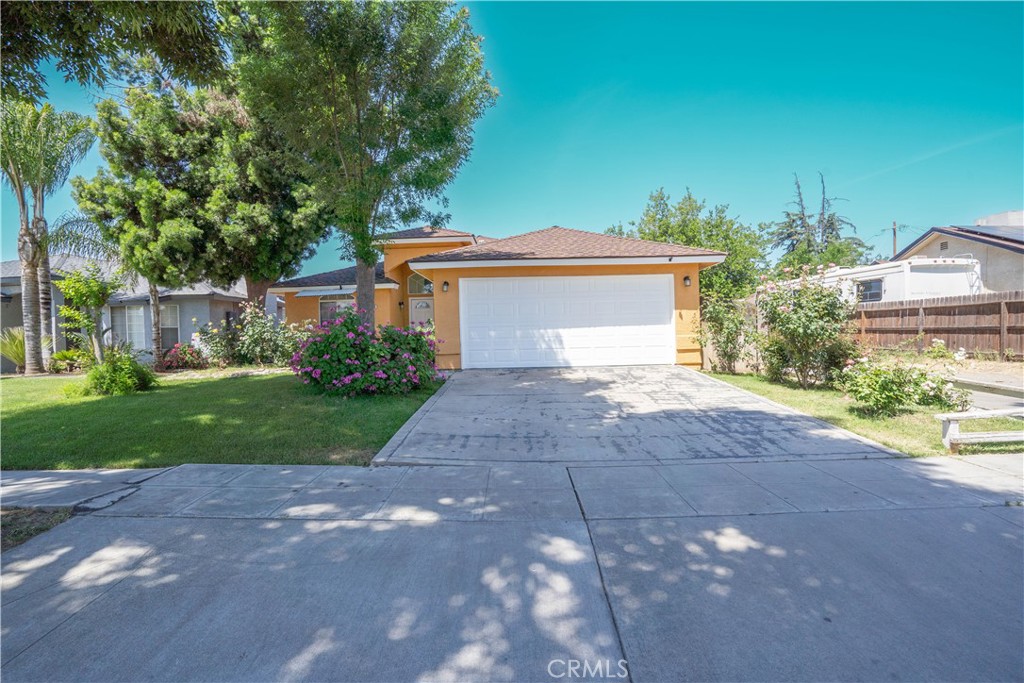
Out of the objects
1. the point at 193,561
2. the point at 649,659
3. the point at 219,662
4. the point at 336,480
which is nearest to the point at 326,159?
the point at 336,480

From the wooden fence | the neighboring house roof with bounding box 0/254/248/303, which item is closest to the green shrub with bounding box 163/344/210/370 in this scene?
the neighboring house roof with bounding box 0/254/248/303

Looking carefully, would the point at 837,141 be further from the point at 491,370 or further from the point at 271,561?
the point at 271,561

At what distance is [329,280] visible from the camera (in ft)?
56.6

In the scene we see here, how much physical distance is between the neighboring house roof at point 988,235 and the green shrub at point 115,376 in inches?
975

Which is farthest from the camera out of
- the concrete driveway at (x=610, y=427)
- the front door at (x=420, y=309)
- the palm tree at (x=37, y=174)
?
the front door at (x=420, y=309)

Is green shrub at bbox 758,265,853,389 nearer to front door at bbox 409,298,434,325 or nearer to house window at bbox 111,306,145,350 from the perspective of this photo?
front door at bbox 409,298,434,325

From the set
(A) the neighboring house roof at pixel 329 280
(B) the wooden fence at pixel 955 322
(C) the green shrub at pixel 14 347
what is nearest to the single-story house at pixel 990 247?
(B) the wooden fence at pixel 955 322

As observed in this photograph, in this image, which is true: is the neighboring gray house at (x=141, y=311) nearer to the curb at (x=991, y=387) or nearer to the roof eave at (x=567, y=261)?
the roof eave at (x=567, y=261)

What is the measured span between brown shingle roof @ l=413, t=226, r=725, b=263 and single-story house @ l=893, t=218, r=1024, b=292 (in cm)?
1208

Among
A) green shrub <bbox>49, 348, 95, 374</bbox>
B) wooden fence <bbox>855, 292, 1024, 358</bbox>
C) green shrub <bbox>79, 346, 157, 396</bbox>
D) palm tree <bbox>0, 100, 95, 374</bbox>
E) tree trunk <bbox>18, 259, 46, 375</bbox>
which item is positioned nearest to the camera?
green shrub <bbox>79, 346, 157, 396</bbox>

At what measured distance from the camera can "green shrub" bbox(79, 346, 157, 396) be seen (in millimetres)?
9352

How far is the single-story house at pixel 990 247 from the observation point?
1550 centimetres

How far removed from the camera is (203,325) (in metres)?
16.3

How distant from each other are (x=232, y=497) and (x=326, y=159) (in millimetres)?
7797
